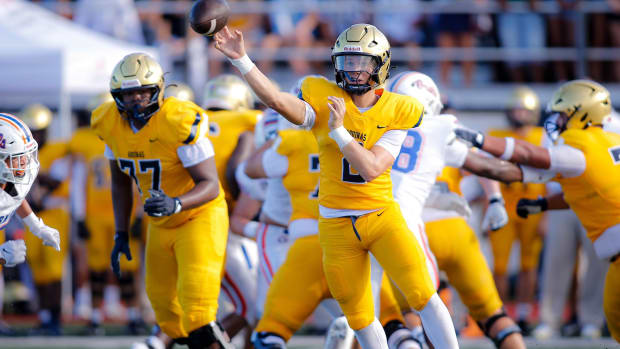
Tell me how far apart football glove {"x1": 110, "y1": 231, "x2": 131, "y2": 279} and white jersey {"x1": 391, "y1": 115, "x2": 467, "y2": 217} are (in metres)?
1.60

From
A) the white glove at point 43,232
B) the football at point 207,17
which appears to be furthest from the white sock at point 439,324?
the white glove at point 43,232

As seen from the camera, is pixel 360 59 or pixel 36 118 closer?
pixel 360 59

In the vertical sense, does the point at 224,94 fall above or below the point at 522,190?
above

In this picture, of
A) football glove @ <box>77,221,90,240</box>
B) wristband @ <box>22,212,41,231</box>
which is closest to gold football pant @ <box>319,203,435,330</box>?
wristband @ <box>22,212,41,231</box>

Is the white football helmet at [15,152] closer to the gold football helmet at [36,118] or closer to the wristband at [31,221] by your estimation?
the wristband at [31,221]

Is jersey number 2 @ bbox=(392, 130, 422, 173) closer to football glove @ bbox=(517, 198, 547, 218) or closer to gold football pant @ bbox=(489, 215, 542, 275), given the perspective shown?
football glove @ bbox=(517, 198, 547, 218)

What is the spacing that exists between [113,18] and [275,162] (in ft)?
19.6

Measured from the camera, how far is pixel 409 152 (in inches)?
215

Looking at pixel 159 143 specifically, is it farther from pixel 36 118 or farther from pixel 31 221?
pixel 36 118

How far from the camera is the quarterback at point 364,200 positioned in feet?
15.5

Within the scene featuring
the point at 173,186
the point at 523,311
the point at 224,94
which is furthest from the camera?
the point at 523,311

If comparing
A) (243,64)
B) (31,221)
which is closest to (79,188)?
(31,221)

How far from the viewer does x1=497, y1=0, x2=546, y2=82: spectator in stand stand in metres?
11.6

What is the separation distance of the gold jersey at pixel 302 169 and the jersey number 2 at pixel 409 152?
1.51 feet
